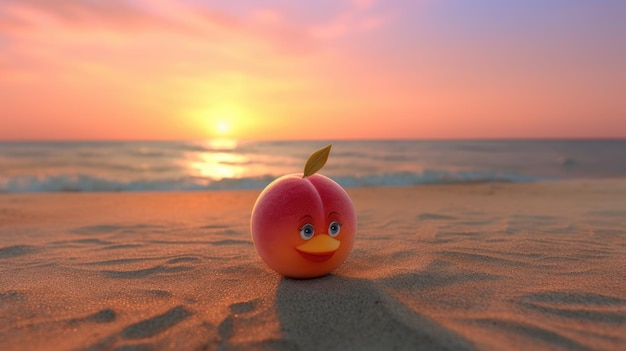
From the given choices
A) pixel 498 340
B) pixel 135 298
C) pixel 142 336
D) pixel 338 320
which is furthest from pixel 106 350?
pixel 498 340

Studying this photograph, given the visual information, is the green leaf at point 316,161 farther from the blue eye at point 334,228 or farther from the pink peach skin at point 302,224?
the blue eye at point 334,228

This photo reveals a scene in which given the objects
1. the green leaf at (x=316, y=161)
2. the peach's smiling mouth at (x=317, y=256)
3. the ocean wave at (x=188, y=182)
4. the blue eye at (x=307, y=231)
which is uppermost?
the green leaf at (x=316, y=161)

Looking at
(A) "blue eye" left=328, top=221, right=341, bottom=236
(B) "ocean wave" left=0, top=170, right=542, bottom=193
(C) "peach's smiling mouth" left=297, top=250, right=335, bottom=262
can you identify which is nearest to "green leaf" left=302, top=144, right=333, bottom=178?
(A) "blue eye" left=328, top=221, right=341, bottom=236

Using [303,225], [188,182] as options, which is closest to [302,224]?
[303,225]

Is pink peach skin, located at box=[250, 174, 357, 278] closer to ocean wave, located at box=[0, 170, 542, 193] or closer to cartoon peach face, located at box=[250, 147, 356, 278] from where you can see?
cartoon peach face, located at box=[250, 147, 356, 278]

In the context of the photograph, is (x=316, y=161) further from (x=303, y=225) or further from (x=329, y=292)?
(x=329, y=292)

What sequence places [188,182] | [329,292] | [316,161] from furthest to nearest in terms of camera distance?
[188,182]
[316,161]
[329,292]

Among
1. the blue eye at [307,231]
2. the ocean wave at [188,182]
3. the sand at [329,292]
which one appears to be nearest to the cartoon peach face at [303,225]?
the blue eye at [307,231]
